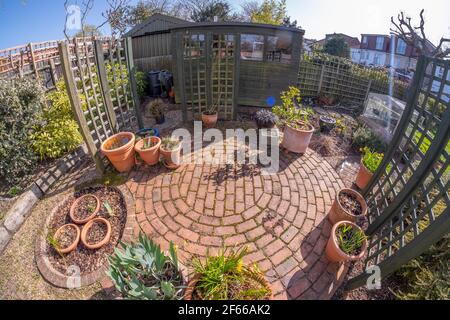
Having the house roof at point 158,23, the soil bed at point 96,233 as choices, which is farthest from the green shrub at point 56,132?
the house roof at point 158,23

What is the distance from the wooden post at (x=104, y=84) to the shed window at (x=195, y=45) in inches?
78.7

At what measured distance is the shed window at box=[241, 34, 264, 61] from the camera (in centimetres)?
593

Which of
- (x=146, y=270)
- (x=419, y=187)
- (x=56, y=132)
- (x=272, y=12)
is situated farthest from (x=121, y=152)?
(x=272, y=12)

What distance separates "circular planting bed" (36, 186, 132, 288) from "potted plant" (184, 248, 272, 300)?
0.92 metres

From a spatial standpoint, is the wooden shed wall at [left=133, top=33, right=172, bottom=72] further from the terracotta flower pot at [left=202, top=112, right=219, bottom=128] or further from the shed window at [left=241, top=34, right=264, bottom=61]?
the terracotta flower pot at [left=202, top=112, right=219, bottom=128]

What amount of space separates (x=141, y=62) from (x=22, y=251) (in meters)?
8.25

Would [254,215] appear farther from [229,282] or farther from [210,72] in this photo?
[210,72]

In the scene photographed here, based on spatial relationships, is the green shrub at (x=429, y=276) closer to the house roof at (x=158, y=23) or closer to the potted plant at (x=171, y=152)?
the potted plant at (x=171, y=152)

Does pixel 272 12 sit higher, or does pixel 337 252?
pixel 272 12

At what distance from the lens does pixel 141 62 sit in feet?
28.9

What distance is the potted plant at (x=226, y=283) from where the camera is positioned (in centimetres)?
174

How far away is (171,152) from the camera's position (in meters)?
3.55

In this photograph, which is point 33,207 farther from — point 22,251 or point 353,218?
point 353,218

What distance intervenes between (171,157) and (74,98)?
1641mm
